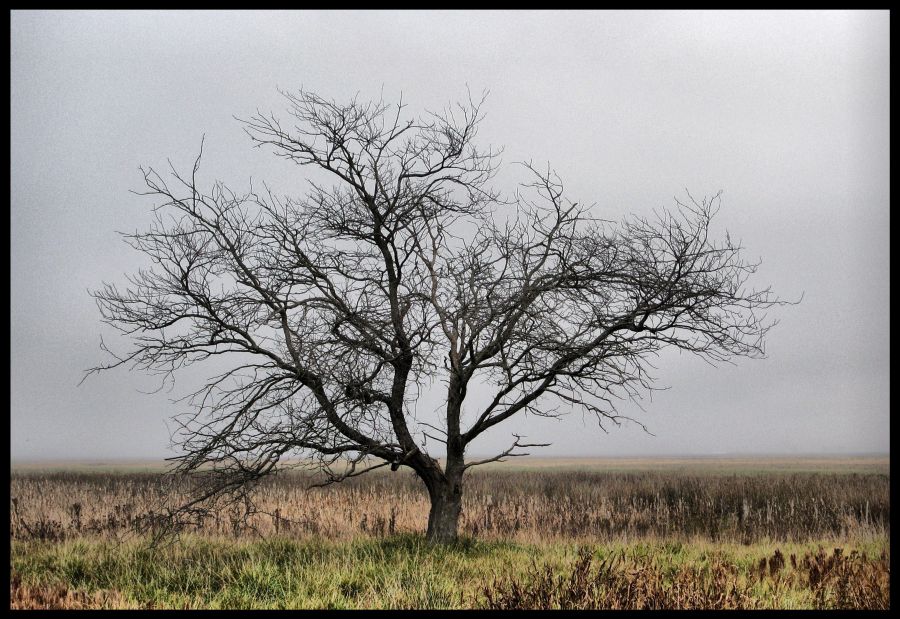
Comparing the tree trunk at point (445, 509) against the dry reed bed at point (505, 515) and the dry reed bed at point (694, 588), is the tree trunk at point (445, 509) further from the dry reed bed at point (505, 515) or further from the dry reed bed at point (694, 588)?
the dry reed bed at point (694, 588)

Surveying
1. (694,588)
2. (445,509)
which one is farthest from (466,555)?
(694,588)

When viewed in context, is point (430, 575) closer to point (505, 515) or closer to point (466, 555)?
point (466, 555)

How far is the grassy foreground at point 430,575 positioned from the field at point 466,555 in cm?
3

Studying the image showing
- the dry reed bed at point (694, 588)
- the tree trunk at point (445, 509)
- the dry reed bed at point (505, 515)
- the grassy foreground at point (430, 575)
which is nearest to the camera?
the dry reed bed at point (694, 588)

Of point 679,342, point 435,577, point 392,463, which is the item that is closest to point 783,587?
point 679,342

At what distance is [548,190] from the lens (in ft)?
38.7

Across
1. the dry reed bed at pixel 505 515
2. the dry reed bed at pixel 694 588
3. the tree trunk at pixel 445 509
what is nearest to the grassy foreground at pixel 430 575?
the dry reed bed at pixel 694 588

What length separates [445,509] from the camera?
12406mm

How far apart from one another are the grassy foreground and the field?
0.11ft

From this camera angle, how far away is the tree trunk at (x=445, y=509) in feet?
40.5

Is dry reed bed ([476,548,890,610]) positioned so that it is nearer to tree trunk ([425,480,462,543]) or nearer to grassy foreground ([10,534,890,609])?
grassy foreground ([10,534,890,609])

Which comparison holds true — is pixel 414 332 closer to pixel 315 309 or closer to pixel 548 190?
pixel 315 309
